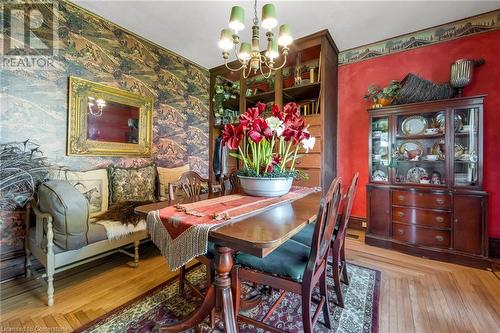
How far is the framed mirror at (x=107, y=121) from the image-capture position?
7.98 ft

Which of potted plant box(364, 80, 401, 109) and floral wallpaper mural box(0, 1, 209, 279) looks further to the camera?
potted plant box(364, 80, 401, 109)

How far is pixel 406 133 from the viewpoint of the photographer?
2.72 meters

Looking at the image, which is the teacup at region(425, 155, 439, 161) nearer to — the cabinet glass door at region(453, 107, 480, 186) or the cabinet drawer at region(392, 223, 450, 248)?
the cabinet glass door at region(453, 107, 480, 186)

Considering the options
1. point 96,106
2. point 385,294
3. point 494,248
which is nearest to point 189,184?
point 96,106

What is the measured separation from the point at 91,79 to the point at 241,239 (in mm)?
2770

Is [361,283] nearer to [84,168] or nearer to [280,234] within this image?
[280,234]

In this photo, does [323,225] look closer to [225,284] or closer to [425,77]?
[225,284]

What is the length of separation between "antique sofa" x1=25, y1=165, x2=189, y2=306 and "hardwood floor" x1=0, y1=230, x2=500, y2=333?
13cm

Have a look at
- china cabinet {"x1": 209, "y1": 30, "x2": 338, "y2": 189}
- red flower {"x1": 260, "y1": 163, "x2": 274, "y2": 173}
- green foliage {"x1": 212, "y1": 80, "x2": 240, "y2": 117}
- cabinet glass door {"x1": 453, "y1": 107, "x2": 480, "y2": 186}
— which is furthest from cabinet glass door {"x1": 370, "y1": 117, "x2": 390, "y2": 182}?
green foliage {"x1": 212, "y1": 80, "x2": 240, "y2": 117}

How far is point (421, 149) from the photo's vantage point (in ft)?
8.84

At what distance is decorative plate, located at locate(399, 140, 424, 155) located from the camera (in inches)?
106

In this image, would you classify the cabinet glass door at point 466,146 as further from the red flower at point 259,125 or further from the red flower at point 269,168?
the red flower at point 259,125

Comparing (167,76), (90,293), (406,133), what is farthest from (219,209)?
(167,76)

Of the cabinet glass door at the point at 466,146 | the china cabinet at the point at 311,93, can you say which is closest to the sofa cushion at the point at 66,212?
the china cabinet at the point at 311,93
